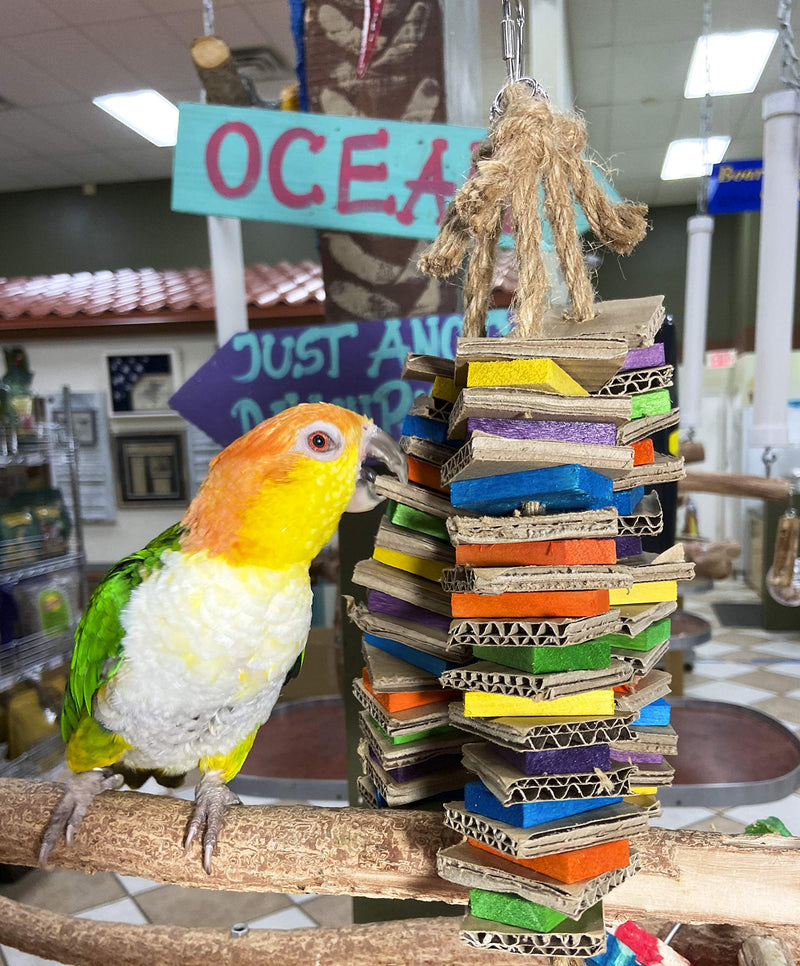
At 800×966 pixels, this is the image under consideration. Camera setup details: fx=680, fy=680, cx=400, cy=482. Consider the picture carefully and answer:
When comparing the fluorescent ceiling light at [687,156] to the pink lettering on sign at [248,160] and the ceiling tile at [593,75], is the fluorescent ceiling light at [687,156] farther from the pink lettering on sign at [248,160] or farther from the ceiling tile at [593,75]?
the pink lettering on sign at [248,160]

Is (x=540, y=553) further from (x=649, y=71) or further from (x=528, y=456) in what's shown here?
(x=649, y=71)

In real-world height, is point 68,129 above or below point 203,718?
above

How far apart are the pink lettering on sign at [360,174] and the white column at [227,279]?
0.50ft

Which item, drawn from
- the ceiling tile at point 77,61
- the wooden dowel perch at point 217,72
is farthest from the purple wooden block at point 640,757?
the ceiling tile at point 77,61

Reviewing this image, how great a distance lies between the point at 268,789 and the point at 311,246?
124 inches

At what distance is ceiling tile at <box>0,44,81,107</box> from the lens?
2791 mm

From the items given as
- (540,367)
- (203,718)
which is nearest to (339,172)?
(540,367)

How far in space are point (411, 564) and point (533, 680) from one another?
142mm

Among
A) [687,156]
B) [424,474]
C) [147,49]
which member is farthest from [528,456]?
[687,156]

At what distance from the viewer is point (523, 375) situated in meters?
0.39

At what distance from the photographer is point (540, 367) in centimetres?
39

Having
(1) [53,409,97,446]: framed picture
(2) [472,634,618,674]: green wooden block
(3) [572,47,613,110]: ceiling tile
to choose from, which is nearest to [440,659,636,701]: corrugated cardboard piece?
(2) [472,634,618,674]: green wooden block

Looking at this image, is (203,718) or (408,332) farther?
(408,332)

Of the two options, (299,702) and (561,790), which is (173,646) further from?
(299,702)
